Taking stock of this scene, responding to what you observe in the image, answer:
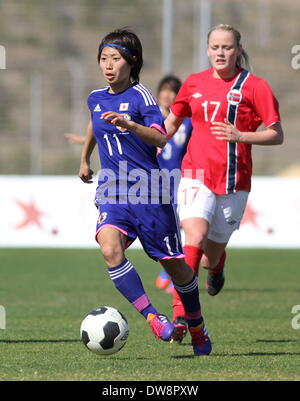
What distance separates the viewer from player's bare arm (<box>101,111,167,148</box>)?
5.70 meters

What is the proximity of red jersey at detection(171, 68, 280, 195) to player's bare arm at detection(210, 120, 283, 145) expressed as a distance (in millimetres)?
402

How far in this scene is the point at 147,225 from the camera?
6.12 m

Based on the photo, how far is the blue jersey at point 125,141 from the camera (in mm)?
6172

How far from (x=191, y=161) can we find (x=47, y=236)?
1091 centimetres

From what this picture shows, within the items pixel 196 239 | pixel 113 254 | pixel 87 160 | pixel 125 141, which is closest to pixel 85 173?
pixel 87 160

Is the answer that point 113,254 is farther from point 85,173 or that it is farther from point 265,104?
point 265,104

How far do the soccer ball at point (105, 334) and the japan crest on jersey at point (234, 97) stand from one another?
2016mm

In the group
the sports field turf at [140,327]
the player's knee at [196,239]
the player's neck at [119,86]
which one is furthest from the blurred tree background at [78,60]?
the player's neck at [119,86]

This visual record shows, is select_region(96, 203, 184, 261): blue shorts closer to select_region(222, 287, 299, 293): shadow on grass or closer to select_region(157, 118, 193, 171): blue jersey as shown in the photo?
select_region(157, 118, 193, 171): blue jersey

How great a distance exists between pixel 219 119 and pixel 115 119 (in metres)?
1.73

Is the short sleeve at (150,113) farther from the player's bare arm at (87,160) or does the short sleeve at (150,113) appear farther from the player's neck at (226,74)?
the player's neck at (226,74)

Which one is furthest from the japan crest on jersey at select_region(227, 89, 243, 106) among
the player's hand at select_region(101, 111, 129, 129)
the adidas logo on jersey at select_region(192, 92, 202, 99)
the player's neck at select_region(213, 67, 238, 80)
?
the player's hand at select_region(101, 111, 129, 129)

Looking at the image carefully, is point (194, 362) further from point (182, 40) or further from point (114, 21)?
point (182, 40)
